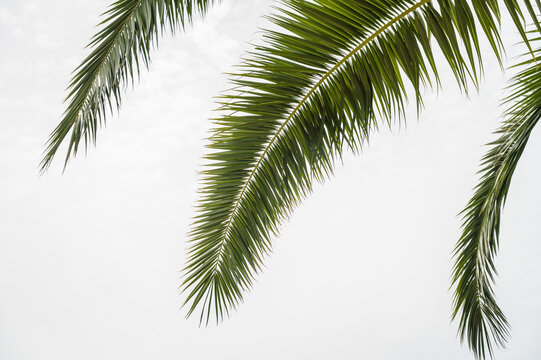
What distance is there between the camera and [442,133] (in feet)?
46.6

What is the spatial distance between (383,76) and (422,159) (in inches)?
531

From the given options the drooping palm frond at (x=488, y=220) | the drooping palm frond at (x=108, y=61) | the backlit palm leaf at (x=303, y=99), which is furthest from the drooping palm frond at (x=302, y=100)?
the drooping palm frond at (x=488, y=220)

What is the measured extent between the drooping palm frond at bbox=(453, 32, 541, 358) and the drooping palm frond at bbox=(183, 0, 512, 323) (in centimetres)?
82

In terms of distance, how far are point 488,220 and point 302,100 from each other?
65.7 inches

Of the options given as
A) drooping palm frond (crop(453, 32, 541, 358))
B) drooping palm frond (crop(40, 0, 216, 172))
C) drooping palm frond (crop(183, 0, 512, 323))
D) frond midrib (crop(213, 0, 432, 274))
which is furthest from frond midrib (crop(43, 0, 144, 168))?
drooping palm frond (crop(453, 32, 541, 358))

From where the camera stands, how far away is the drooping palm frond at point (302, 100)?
149 cm

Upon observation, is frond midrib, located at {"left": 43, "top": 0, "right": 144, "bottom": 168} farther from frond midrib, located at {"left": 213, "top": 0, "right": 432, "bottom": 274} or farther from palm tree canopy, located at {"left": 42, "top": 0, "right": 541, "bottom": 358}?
frond midrib, located at {"left": 213, "top": 0, "right": 432, "bottom": 274}

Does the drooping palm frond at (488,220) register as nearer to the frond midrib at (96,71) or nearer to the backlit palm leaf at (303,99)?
the backlit palm leaf at (303,99)

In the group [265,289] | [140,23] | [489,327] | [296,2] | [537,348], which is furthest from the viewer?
[265,289]

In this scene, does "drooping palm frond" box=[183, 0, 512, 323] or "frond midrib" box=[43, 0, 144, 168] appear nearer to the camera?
"drooping palm frond" box=[183, 0, 512, 323]

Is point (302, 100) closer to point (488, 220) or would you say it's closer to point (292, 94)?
point (292, 94)

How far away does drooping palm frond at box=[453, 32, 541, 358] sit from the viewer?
246 cm

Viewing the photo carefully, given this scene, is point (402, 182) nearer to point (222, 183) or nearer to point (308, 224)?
point (308, 224)

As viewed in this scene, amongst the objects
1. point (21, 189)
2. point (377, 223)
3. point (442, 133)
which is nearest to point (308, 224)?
point (377, 223)
